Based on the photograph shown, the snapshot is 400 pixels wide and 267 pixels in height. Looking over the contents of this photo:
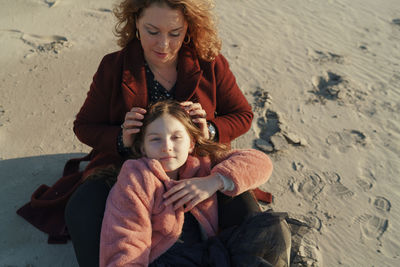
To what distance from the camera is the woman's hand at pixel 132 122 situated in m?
2.33

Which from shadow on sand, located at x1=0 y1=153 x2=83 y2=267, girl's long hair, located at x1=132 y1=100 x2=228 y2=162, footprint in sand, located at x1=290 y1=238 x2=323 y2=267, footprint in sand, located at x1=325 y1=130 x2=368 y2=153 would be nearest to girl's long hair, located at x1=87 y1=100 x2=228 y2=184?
girl's long hair, located at x1=132 y1=100 x2=228 y2=162

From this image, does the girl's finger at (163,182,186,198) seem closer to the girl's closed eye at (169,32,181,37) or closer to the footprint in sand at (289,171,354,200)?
the girl's closed eye at (169,32,181,37)

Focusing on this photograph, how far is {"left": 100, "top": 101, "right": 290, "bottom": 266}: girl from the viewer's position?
2.06m

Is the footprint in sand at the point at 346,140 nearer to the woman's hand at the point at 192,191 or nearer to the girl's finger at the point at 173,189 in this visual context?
the woman's hand at the point at 192,191

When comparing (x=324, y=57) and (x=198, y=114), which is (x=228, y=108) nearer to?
(x=198, y=114)

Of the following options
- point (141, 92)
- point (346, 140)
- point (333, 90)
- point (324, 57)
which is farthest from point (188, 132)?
point (324, 57)

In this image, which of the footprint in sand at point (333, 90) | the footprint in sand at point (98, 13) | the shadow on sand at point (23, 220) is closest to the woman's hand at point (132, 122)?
the shadow on sand at point (23, 220)

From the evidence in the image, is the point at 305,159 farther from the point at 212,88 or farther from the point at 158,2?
the point at 158,2

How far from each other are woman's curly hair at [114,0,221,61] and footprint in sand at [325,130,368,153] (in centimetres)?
183

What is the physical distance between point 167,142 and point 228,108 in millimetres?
776

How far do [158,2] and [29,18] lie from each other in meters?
4.03

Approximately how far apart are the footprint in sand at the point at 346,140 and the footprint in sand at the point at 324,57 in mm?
1492

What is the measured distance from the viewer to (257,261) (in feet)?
6.54

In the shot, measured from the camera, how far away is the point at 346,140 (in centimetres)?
385
